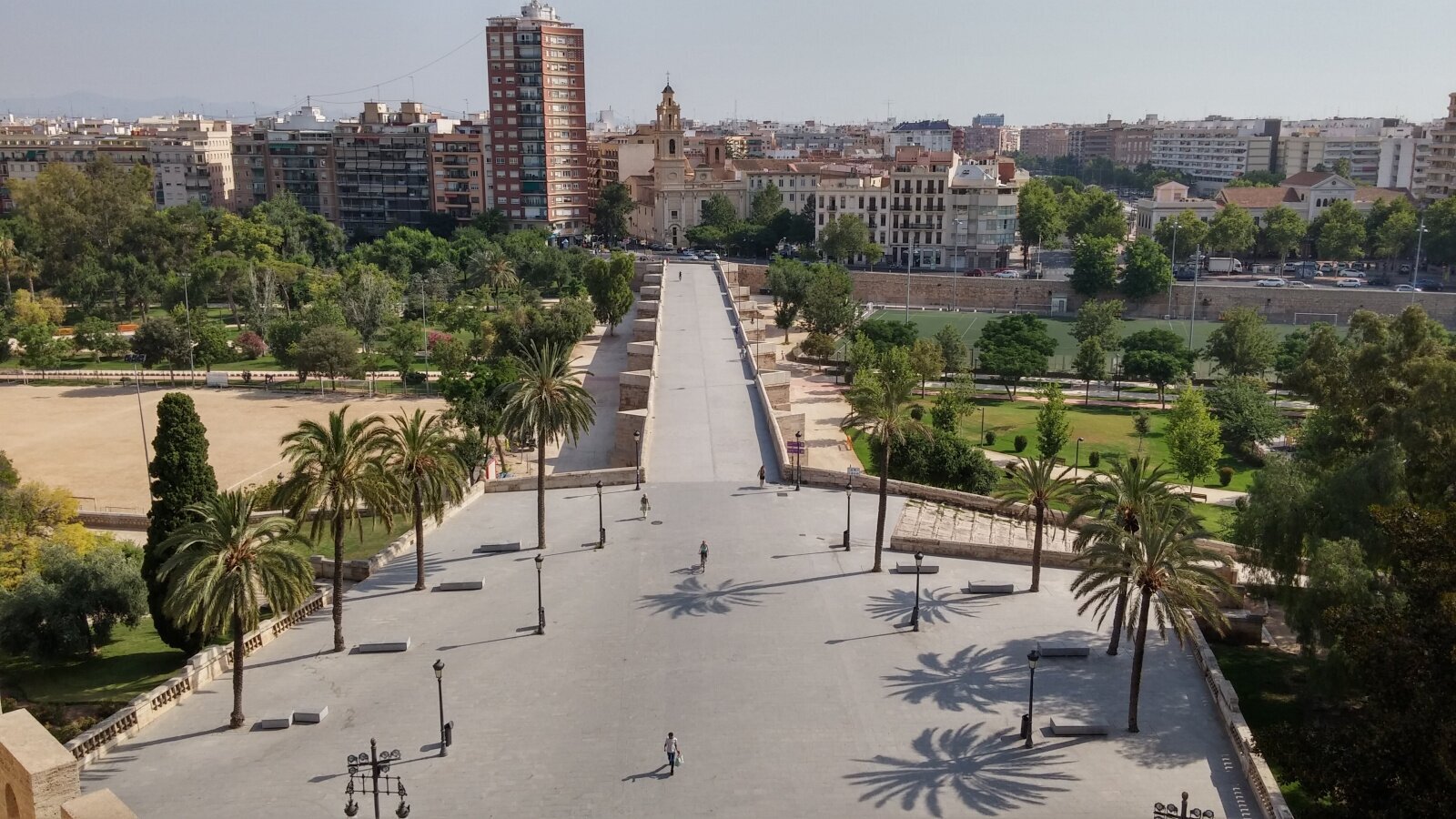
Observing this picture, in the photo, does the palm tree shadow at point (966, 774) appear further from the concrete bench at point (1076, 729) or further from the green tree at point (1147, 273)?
the green tree at point (1147, 273)

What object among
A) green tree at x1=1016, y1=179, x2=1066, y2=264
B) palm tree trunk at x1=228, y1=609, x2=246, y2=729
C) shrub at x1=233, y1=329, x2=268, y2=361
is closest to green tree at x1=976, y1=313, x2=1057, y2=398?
green tree at x1=1016, y1=179, x2=1066, y2=264

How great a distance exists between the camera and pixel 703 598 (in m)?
24.9

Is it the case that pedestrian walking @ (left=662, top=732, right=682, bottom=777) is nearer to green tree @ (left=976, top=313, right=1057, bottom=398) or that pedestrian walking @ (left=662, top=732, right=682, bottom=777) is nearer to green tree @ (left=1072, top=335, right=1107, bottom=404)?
green tree @ (left=976, top=313, right=1057, bottom=398)

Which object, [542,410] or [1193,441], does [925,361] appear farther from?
[542,410]

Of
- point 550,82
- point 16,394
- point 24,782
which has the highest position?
point 550,82

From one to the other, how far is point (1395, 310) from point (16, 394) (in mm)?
77953

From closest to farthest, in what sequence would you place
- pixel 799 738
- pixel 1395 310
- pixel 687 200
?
pixel 799 738 → pixel 1395 310 → pixel 687 200

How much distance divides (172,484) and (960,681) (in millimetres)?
15725

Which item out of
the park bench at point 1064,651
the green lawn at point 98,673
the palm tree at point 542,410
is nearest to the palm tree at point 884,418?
the park bench at point 1064,651

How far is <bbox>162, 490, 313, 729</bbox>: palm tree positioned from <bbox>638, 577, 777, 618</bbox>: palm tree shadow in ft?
23.6

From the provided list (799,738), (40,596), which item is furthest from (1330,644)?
(40,596)

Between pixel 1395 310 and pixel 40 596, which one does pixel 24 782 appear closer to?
pixel 40 596

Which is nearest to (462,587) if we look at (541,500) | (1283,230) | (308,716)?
(541,500)

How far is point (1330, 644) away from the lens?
19.9m
